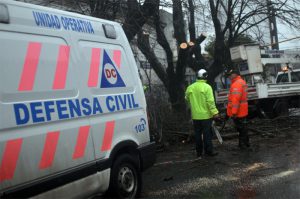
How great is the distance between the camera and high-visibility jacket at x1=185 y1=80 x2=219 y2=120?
9.56m

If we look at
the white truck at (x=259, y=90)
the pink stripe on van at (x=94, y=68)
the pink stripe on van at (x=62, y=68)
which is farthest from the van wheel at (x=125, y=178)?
the white truck at (x=259, y=90)

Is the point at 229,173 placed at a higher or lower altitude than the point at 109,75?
lower

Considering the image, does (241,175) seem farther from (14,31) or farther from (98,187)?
(14,31)

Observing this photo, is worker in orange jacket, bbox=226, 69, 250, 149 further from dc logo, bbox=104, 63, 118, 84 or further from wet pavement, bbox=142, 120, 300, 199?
dc logo, bbox=104, 63, 118, 84

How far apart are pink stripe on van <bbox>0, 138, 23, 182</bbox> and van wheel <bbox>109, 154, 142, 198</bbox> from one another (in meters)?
1.69

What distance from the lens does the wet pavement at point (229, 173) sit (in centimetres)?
671

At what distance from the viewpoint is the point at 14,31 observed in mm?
4570

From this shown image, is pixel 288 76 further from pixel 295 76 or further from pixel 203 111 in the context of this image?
pixel 203 111

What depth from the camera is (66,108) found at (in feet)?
16.3

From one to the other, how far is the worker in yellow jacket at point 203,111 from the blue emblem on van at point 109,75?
3.73 m

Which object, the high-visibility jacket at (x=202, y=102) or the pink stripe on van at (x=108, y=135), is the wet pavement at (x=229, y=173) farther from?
the pink stripe on van at (x=108, y=135)

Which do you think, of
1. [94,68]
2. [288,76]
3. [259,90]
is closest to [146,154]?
[94,68]

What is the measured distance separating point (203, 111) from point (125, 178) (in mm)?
3858

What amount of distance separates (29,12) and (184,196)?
3.32m
